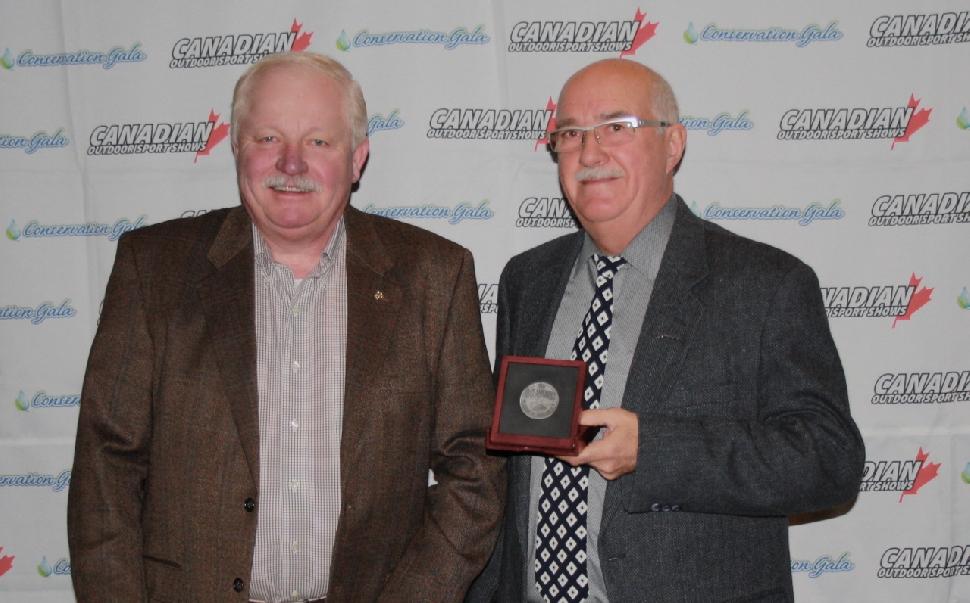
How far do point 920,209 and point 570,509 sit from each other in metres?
1.87

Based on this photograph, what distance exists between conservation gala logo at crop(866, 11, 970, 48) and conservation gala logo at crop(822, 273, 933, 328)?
86cm

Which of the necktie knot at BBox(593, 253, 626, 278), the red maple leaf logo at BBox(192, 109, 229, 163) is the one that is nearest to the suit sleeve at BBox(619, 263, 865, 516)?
the necktie knot at BBox(593, 253, 626, 278)

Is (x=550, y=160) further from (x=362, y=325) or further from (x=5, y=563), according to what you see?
(x=5, y=563)

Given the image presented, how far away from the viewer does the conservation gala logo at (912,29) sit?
3.31 meters

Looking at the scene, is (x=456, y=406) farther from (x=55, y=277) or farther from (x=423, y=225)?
(x=55, y=277)

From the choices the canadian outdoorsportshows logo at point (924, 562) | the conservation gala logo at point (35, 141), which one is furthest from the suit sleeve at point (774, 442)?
the conservation gala logo at point (35, 141)

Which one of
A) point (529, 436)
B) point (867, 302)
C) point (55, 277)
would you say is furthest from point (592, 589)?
point (55, 277)

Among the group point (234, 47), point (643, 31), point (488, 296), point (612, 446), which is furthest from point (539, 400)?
point (234, 47)

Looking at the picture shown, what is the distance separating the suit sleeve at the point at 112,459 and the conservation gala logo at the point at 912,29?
273 centimetres

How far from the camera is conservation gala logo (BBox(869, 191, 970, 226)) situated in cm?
330

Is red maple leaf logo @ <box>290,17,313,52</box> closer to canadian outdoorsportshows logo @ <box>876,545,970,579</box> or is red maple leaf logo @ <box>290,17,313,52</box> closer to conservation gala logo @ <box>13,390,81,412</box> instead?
conservation gala logo @ <box>13,390,81,412</box>

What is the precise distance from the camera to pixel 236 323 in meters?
2.38

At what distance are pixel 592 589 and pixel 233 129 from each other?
5.31 ft

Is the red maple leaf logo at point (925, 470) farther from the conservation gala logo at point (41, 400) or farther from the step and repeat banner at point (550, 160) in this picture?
the conservation gala logo at point (41, 400)
